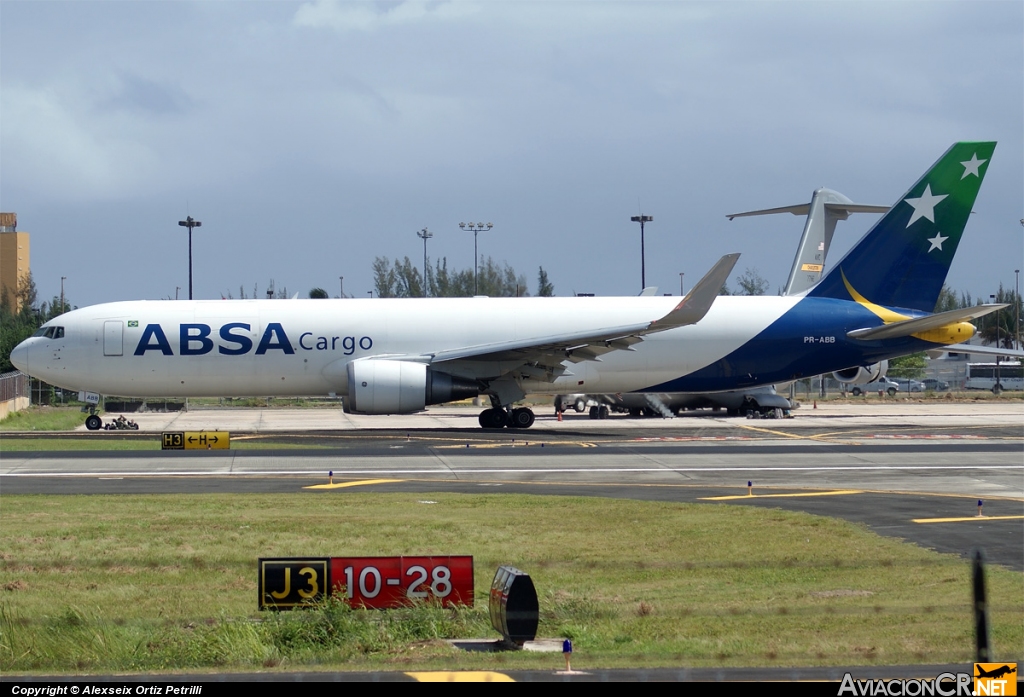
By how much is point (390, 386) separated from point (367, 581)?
941 inches

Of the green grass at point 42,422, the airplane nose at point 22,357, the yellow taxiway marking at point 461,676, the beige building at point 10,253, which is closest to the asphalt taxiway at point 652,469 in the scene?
the airplane nose at point 22,357

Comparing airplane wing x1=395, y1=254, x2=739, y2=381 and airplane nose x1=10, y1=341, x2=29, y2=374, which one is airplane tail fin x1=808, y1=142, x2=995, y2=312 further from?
airplane nose x1=10, y1=341, x2=29, y2=374

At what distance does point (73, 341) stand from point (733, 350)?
23.4 metres

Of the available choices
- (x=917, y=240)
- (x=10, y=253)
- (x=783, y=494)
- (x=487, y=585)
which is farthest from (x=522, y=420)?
(x=10, y=253)

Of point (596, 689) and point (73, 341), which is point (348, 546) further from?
point (73, 341)

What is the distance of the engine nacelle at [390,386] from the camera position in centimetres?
3509

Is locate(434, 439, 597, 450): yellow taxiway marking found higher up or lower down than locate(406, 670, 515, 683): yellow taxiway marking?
higher up

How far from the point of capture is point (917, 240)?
39.6 m

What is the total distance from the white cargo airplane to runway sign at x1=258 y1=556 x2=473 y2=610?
23.2 m

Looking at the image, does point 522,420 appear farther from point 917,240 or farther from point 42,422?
point 42,422

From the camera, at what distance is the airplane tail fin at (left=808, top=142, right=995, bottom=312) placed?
39.2 m

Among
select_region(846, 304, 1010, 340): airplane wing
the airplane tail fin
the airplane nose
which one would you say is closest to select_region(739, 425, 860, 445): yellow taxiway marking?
select_region(846, 304, 1010, 340): airplane wing

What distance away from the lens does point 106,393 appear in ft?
123

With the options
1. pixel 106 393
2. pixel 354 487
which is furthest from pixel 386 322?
pixel 354 487
